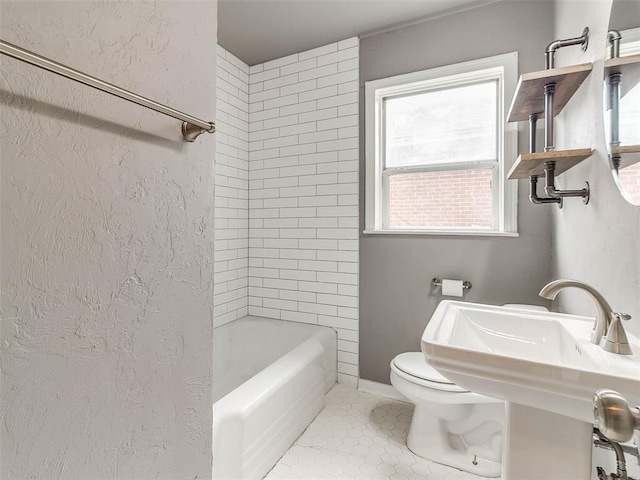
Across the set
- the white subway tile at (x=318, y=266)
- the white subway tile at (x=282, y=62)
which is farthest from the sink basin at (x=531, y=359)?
the white subway tile at (x=282, y=62)

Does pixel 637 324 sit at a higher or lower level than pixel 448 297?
higher

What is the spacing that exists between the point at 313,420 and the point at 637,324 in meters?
1.69

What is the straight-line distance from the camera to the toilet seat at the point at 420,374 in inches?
64.0

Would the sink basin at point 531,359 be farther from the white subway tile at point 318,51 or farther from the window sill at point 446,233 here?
the white subway tile at point 318,51

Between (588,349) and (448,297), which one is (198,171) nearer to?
(588,349)

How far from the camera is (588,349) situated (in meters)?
0.88

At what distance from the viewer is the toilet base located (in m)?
1.64

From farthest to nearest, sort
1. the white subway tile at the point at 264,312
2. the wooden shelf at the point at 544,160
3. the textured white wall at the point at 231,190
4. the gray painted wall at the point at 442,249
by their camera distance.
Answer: the white subway tile at the point at 264,312 → the textured white wall at the point at 231,190 → the gray painted wall at the point at 442,249 → the wooden shelf at the point at 544,160

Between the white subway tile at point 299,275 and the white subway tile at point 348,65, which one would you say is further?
the white subway tile at point 299,275

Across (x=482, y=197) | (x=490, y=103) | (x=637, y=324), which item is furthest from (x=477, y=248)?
(x=637, y=324)

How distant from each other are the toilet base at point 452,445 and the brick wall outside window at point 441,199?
1115 mm

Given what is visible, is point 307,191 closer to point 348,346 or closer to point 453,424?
point 348,346

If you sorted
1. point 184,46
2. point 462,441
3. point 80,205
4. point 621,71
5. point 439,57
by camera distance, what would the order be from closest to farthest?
1. point 80,205
2. point 184,46
3. point 621,71
4. point 462,441
5. point 439,57

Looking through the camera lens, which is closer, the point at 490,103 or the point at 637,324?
the point at 637,324
